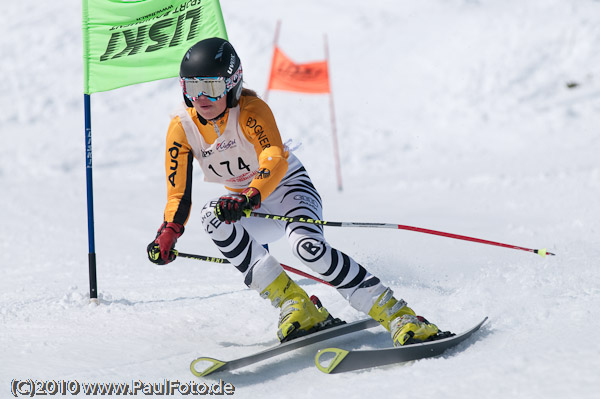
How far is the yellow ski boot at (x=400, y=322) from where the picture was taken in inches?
124

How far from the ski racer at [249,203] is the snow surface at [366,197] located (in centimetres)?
31

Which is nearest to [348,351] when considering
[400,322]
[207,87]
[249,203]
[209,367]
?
[400,322]

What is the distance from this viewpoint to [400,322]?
127 inches

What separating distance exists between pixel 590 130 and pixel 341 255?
36.9 feet

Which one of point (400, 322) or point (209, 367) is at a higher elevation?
point (400, 322)

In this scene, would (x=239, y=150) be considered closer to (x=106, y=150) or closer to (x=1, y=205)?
(x=1, y=205)

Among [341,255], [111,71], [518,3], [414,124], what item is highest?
[518,3]

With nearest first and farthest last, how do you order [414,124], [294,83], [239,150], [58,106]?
Result: 1. [239,150]
2. [294,83]
3. [414,124]
4. [58,106]

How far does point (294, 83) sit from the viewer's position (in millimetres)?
11695

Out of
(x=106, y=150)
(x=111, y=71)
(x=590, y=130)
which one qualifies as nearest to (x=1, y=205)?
(x=106, y=150)

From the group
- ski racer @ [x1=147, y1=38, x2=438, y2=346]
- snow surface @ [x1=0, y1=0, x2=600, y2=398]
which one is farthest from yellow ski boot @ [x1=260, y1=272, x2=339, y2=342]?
snow surface @ [x1=0, y1=0, x2=600, y2=398]

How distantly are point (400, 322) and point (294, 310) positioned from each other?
60cm

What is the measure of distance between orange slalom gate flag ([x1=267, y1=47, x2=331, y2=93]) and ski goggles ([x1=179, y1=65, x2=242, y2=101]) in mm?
8145
